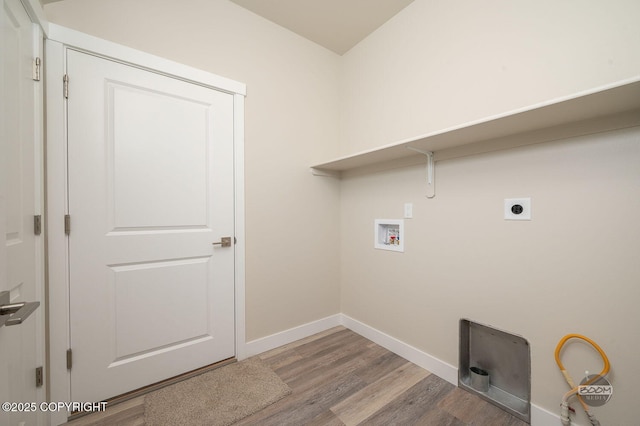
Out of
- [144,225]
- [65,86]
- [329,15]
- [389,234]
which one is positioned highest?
[329,15]

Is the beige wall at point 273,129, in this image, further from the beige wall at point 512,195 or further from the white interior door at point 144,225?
the beige wall at point 512,195

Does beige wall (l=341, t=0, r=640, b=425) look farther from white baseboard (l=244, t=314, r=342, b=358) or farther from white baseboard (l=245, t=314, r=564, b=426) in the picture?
white baseboard (l=244, t=314, r=342, b=358)

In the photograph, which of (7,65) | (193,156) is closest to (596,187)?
(193,156)

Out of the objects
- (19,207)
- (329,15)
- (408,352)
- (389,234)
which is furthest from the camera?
(389,234)

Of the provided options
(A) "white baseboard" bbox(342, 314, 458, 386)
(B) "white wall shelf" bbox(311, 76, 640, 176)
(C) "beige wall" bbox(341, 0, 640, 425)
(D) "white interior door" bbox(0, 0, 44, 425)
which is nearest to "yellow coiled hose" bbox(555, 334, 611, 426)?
(C) "beige wall" bbox(341, 0, 640, 425)

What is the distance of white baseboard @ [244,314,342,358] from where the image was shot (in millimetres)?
2076

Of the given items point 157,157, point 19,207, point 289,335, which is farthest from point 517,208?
point 19,207

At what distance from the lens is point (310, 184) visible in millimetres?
2439

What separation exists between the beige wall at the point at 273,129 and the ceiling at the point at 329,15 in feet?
0.29

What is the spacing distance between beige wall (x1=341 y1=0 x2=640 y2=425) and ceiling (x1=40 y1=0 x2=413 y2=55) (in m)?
0.14

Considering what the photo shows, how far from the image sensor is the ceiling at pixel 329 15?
199cm

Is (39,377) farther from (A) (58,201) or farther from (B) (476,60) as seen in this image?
(B) (476,60)

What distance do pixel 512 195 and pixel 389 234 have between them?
952 millimetres

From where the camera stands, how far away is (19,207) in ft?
3.62
